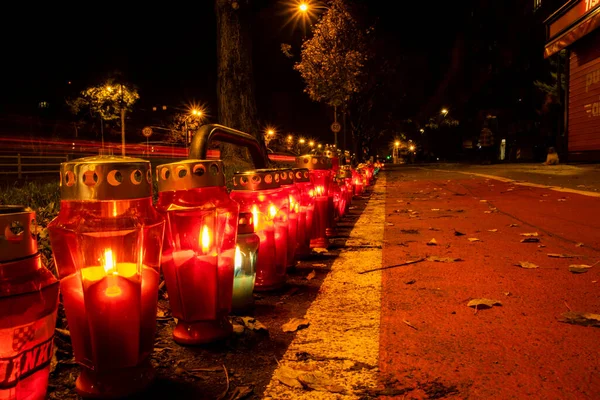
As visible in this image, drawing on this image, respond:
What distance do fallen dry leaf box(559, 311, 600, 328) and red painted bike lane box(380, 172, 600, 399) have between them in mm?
54

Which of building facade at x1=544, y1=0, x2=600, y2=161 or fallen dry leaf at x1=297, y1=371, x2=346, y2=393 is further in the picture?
building facade at x1=544, y1=0, x2=600, y2=161

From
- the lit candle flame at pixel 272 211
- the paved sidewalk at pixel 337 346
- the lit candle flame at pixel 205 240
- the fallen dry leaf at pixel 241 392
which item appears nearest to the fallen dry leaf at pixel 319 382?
the paved sidewalk at pixel 337 346

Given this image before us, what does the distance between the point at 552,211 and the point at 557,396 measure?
728 centimetres

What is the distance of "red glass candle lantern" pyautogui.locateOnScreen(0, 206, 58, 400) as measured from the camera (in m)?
1.52

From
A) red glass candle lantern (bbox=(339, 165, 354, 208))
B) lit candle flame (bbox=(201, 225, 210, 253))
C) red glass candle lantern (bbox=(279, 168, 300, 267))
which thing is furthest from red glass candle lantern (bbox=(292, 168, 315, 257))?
red glass candle lantern (bbox=(339, 165, 354, 208))

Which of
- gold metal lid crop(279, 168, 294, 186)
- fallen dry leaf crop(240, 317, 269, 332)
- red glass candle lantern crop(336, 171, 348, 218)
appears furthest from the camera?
red glass candle lantern crop(336, 171, 348, 218)

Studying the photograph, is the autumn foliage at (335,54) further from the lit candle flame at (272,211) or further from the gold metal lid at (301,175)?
the lit candle flame at (272,211)

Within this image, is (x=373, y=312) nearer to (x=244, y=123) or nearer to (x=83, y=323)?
(x=83, y=323)

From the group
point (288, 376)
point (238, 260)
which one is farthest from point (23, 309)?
point (238, 260)

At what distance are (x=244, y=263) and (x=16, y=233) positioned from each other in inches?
69.7

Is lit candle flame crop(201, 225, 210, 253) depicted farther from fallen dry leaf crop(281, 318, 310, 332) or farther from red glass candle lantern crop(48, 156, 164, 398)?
fallen dry leaf crop(281, 318, 310, 332)

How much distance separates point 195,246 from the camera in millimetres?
2602

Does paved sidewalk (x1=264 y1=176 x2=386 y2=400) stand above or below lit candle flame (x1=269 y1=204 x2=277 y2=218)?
below

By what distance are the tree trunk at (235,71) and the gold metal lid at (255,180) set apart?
349 inches
